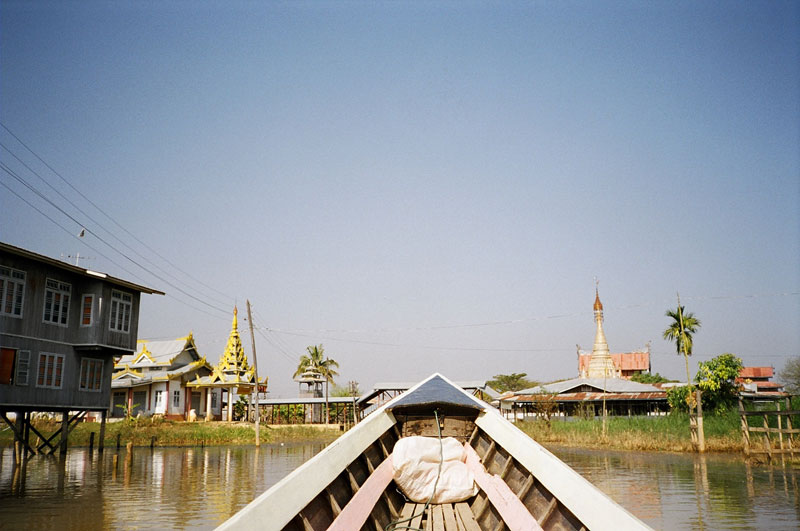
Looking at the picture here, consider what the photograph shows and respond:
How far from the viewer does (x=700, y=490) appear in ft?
53.8

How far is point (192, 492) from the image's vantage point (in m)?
16.2

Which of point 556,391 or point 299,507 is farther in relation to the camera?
point 556,391

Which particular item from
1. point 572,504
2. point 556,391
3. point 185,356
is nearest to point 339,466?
point 572,504

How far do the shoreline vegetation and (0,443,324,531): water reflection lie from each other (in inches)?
470

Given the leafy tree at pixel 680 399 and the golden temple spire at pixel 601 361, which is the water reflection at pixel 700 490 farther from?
the golden temple spire at pixel 601 361

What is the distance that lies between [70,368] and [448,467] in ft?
73.7

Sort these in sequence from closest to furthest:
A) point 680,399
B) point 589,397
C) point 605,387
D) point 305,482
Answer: point 305,482 → point 680,399 → point 605,387 → point 589,397

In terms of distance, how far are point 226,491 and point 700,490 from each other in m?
12.7

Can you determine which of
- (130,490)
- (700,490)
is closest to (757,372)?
(700,490)

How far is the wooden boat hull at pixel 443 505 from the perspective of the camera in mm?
3760

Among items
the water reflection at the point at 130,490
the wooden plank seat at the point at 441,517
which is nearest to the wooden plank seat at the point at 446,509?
the wooden plank seat at the point at 441,517

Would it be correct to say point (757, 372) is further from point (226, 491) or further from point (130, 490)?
point (130, 490)

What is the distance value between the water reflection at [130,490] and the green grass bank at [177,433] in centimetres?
1239

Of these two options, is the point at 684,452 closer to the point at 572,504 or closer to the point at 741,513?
the point at 741,513
